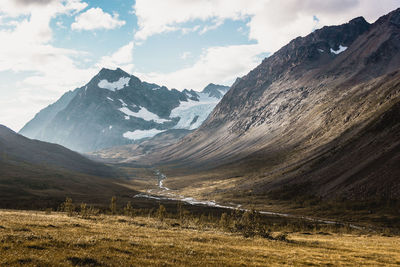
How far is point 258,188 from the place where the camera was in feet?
485

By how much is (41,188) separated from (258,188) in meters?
92.1

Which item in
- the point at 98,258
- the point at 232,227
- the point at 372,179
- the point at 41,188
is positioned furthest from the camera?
the point at 41,188

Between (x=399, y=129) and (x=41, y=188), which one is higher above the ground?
(x=399, y=129)

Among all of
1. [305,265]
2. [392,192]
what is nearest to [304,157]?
[392,192]

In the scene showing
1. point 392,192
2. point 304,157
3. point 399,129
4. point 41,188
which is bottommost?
point 41,188

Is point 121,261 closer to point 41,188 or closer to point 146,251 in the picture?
point 146,251

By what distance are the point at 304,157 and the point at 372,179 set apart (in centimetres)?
5796

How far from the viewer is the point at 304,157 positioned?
529ft

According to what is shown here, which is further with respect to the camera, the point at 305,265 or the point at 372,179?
the point at 372,179

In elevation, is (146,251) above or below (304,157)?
below

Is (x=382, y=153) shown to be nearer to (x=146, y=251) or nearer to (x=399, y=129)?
(x=399, y=129)

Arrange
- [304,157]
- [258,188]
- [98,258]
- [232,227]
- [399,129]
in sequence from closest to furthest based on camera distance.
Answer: [98,258]
[232,227]
[399,129]
[258,188]
[304,157]

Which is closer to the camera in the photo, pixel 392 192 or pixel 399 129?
pixel 392 192

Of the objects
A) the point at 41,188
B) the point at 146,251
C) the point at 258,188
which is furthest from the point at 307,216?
the point at 41,188
